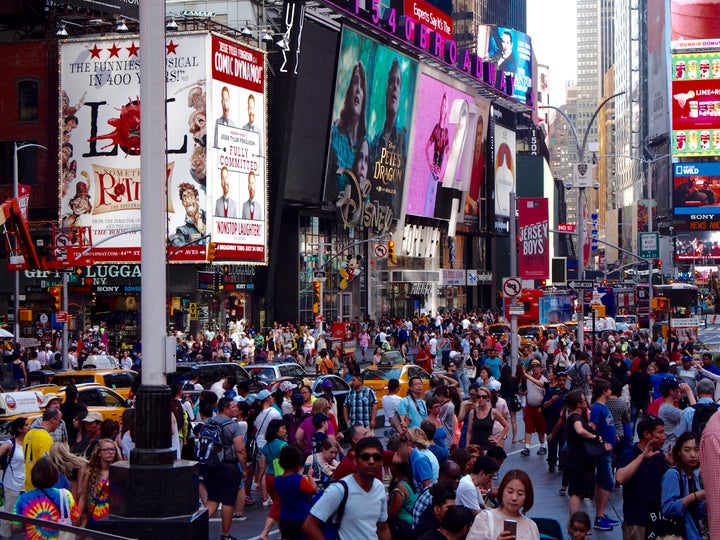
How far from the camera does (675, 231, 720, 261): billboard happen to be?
424ft

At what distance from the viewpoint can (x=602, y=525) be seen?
14.3 m

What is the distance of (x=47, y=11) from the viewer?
56.8 metres

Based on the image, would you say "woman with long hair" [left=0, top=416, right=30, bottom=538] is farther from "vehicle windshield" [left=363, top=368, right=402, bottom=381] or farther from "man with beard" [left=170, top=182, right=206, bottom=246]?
"man with beard" [left=170, top=182, right=206, bottom=246]

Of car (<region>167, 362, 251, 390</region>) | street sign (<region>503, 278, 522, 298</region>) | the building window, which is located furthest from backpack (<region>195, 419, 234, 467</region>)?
the building window

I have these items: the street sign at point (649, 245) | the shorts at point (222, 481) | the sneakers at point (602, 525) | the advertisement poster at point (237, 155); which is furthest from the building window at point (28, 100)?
the sneakers at point (602, 525)

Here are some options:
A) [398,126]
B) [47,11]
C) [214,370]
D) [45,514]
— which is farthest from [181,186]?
Answer: [45,514]

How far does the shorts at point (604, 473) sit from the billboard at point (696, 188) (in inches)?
3989

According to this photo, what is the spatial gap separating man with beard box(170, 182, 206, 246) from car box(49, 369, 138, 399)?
29127 millimetres

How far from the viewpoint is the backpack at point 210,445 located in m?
13.7

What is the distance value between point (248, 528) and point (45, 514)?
19.6ft

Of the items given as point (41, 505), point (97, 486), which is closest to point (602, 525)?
point (97, 486)

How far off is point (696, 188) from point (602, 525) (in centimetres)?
10327

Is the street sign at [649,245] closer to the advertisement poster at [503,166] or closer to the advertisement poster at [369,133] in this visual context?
the advertisement poster at [369,133]

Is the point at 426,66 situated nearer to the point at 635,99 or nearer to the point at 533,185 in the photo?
the point at 533,185
